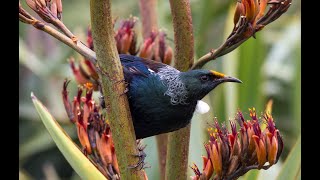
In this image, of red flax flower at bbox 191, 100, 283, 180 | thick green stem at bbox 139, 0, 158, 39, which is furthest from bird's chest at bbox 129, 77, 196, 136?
thick green stem at bbox 139, 0, 158, 39

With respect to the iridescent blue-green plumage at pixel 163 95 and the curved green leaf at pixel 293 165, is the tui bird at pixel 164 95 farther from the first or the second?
the curved green leaf at pixel 293 165

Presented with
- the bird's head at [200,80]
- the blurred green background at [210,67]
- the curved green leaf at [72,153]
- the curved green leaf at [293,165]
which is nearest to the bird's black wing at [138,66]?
the bird's head at [200,80]

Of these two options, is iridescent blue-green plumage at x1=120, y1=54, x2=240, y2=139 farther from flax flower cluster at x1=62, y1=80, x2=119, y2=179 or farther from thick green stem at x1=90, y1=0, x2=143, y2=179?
thick green stem at x1=90, y1=0, x2=143, y2=179

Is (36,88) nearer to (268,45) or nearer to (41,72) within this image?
(41,72)

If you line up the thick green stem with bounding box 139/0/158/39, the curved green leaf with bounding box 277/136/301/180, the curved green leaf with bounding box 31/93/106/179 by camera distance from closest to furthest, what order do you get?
the curved green leaf with bounding box 31/93/106/179
the curved green leaf with bounding box 277/136/301/180
the thick green stem with bounding box 139/0/158/39

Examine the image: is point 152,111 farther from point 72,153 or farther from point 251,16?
point 251,16

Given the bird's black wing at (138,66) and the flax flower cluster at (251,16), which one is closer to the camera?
the flax flower cluster at (251,16)

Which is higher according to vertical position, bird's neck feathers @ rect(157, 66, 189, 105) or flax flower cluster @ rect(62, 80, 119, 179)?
bird's neck feathers @ rect(157, 66, 189, 105)
